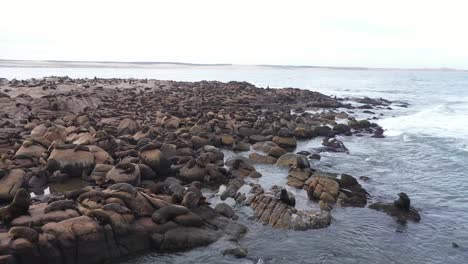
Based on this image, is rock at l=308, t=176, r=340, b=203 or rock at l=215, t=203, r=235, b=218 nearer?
rock at l=215, t=203, r=235, b=218

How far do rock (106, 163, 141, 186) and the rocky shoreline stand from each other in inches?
1.9

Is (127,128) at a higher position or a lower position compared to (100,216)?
higher

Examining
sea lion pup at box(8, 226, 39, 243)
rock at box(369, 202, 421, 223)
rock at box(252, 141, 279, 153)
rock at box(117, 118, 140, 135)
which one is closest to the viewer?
sea lion pup at box(8, 226, 39, 243)

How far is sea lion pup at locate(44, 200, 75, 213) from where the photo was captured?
43.1 feet

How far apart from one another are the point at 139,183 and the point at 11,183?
496 cm

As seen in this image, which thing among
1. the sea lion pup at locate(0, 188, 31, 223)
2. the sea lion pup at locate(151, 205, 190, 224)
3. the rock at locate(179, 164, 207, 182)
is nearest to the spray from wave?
the rock at locate(179, 164, 207, 182)

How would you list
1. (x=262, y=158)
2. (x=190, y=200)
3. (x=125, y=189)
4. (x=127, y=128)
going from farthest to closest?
(x=127, y=128), (x=262, y=158), (x=190, y=200), (x=125, y=189)

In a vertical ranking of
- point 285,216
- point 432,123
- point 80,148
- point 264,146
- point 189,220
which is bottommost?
point 432,123

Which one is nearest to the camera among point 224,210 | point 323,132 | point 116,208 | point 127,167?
point 116,208

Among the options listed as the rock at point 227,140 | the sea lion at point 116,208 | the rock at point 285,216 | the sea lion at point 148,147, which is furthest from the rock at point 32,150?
the rock at point 227,140

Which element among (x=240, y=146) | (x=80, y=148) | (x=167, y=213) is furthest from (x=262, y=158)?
(x=167, y=213)

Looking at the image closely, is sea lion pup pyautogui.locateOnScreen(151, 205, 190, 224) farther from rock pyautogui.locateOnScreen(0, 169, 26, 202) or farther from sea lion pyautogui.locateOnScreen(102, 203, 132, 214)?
rock pyautogui.locateOnScreen(0, 169, 26, 202)

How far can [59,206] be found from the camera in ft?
43.7

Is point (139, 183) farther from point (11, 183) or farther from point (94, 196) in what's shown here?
point (11, 183)
